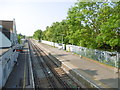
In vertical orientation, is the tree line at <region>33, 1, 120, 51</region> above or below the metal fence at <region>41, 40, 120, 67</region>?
above

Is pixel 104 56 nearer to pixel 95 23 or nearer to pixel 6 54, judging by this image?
pixel 95 23

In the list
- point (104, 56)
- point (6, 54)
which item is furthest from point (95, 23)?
point (6, 54)

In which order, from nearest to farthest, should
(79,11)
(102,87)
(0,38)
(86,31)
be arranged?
(102,87), (0,38), (86,31), (79,11)

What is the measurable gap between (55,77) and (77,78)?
2824 millimetres

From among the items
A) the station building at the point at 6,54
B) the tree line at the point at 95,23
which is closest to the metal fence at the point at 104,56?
the tree line at the point at 95,23

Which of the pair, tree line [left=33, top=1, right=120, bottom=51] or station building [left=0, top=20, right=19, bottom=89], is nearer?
station building [left=0, top=20, right=19, bottom=89]

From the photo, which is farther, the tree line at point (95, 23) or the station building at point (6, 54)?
the tree line at point (95, 23)

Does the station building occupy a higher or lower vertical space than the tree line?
lower

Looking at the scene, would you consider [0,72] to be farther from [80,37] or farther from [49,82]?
[80,37]

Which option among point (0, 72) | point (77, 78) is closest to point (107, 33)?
point (77, 78)

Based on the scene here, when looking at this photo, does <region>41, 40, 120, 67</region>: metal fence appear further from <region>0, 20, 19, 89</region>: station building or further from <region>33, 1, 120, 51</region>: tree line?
<region>0, 20, 19, 89</region>: station building

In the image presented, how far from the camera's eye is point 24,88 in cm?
1084

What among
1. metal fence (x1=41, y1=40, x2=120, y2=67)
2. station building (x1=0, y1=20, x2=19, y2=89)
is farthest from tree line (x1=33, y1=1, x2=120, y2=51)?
station building (x1=0, y1=20, x2=19, y2=89)

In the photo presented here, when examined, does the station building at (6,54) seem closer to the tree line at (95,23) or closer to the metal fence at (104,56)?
the tree line at (95,23)
